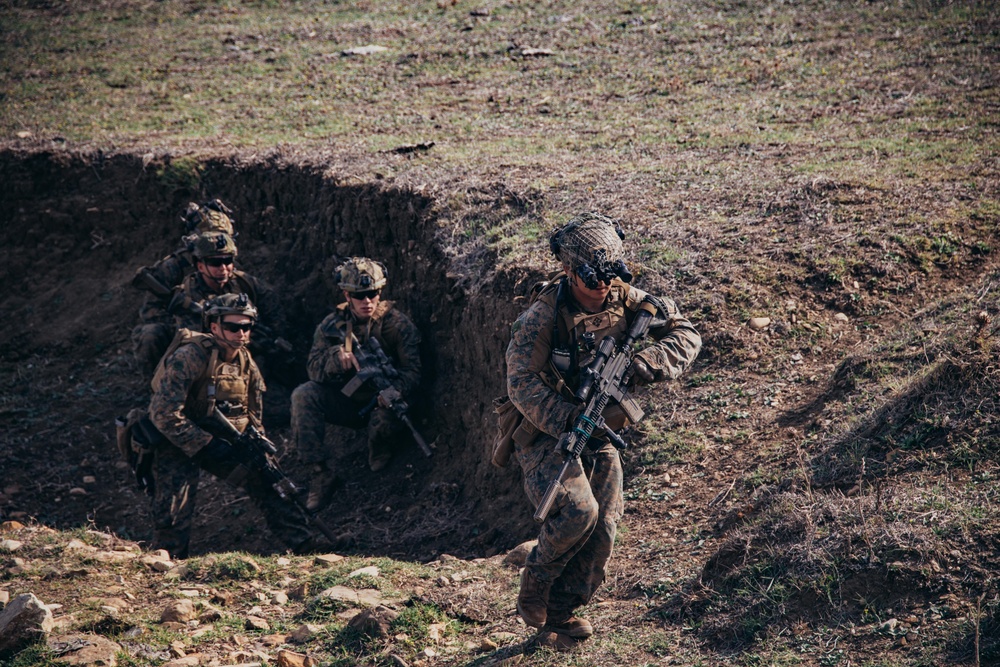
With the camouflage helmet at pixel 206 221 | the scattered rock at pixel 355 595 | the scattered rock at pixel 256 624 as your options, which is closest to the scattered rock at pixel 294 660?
the scattered rock at pixel 256 624

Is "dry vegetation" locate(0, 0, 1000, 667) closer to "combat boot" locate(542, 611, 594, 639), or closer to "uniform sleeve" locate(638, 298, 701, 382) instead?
"combat boot" locate(542, 611, 594, 639)

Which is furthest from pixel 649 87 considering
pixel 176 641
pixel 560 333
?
pixel 176 641

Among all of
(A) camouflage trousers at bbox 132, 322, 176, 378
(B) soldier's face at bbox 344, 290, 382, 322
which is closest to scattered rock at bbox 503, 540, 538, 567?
(B) soldier's face at bbox 344, 290, 382, 322

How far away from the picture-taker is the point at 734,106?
1320 centimetres

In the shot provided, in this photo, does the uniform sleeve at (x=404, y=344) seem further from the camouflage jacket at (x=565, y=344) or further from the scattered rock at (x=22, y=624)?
the scattered rock at (x=22, y=624)

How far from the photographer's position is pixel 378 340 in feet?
30.6

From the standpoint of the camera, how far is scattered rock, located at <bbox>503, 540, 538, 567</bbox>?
21.8 feet

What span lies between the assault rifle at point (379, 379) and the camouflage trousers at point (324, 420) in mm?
153

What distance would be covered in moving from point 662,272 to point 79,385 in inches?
290

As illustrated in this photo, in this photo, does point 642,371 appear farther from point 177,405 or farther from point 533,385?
point 177,405

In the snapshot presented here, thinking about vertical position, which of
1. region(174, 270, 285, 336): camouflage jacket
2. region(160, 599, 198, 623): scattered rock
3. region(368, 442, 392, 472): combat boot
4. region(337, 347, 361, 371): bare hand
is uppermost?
region(174, 270, 285, 336): camouflage jacket

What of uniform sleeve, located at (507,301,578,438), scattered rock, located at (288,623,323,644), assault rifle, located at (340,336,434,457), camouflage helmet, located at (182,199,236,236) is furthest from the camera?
camouflage helmet, located at (182,199,236,236)

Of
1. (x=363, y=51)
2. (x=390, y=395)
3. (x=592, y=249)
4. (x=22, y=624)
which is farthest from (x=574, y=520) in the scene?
(x=363, y=51)

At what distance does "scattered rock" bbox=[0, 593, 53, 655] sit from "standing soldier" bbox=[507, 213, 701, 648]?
2.95 meters
